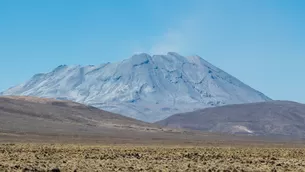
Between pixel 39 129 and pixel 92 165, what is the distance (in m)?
74.7

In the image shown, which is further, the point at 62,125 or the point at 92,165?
the point at 62,125

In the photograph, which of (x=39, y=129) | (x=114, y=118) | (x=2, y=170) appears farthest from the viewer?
(x=114, y=118)

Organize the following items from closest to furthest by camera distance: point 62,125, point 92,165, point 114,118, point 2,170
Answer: point 2,170
point 92,165
point 62,125
point 114,118

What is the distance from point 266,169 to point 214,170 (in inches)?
114

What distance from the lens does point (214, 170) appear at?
2605 cm

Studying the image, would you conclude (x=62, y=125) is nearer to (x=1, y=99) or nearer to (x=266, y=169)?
(x=1, y=99)

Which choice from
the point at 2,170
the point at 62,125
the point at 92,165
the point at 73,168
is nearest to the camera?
the point at 2,170

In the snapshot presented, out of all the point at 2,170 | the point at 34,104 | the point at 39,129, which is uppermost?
the point at 34,104

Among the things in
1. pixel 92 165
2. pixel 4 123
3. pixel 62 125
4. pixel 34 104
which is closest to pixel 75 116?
pixel 34 104

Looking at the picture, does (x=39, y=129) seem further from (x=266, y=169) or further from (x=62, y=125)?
(x=266, y=169)

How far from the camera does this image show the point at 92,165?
28.0 meters

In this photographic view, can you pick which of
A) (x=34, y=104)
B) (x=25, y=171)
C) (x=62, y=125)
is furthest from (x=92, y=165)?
(x=34, y=104)

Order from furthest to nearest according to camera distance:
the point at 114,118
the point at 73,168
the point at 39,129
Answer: the point at 114,118 → the point at 39,129 → the point at 73,168

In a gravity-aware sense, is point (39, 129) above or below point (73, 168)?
above
